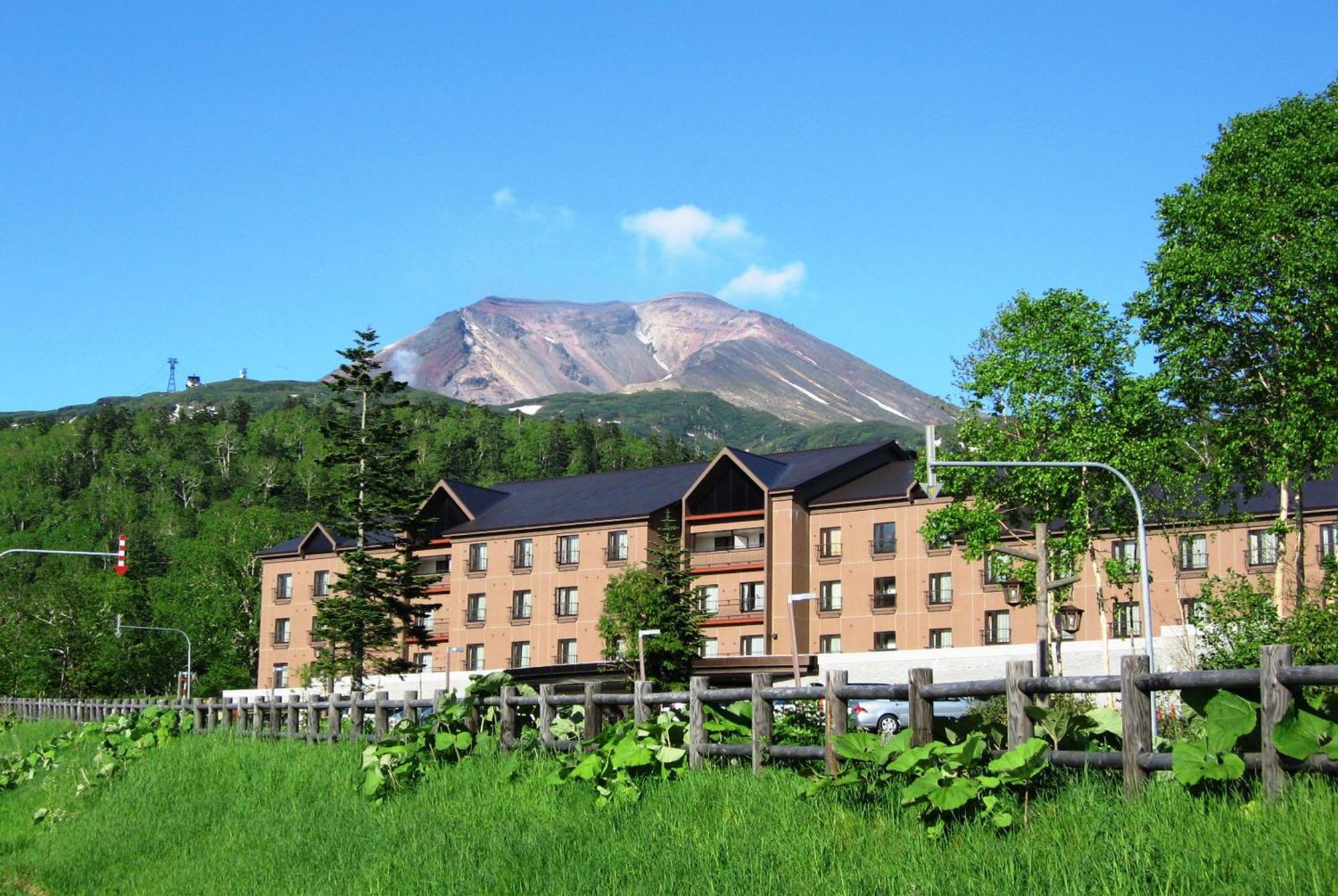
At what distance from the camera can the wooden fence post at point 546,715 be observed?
17844mm

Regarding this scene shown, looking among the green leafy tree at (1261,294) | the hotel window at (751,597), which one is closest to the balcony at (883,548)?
the hotel window at (751,597)

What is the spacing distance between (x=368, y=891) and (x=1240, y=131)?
33309 millimetres

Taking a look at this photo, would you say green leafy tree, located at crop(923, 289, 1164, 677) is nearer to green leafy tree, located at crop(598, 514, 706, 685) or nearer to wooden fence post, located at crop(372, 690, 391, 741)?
green leafy tree, located at crop(598, 514, 706, 685)

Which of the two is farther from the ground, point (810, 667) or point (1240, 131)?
point (1240, 131)

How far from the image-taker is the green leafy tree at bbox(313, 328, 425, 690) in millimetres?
62281

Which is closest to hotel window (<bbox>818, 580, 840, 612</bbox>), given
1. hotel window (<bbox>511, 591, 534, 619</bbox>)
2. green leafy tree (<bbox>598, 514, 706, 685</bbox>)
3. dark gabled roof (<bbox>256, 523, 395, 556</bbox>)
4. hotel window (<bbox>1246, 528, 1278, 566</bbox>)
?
green leafy tree (<bbox>598, 514, 706, 685</bbox>)

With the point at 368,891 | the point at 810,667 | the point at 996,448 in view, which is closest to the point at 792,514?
the point at 810,667

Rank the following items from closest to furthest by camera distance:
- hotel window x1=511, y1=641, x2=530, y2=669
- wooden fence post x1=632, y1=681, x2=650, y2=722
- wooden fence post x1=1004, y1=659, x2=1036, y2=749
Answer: wooden fence post x1=1004, y1=659, x2=1036, y2=749 < wooden fence post x1=632, y1=681, x2=650, y2=722 < hotel window x1=511, y1=641, x2=530, y2=669

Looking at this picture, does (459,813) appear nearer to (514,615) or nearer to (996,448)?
(996,448)

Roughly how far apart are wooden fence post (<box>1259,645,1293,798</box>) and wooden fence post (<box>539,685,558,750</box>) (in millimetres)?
10078

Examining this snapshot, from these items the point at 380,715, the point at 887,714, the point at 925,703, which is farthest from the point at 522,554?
the point at 925,703

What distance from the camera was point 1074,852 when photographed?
31.0ft

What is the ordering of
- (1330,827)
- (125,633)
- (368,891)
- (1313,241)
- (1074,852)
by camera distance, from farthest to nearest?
(125,633), (1313,241), (368,891), (1074,852), (1330,827)

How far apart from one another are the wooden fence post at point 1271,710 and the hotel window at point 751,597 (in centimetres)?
6123
